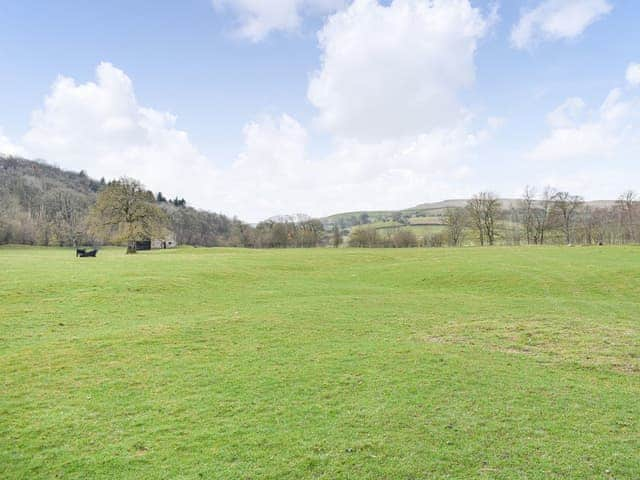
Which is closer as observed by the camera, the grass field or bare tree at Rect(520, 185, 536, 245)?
the grass field

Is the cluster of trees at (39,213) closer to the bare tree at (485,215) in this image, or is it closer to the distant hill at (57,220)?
the distant hill at (57,220)

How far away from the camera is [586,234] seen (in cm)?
9444

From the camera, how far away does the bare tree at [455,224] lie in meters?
104

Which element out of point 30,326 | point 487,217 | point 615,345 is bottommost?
point 615,345

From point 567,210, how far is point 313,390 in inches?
4258

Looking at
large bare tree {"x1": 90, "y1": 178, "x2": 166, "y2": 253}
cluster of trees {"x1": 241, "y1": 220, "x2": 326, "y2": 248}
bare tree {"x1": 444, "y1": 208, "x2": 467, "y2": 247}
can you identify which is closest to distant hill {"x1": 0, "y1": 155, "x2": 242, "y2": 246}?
cluster of trees {"x1": 241, "y1": 220, "x2": 326, "y2": 248}

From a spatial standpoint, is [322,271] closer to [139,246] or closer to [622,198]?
[139,246]

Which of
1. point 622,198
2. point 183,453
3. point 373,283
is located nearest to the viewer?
point 183,453

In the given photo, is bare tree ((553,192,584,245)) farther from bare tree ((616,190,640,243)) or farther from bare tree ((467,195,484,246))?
bare tree ((467,195,484,246))

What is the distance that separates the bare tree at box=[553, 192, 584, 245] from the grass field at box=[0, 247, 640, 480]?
3510 inches

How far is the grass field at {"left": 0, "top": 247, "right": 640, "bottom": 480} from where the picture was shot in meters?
5.81

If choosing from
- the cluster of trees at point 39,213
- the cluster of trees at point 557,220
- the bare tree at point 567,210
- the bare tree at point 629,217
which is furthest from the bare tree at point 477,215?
the cluster of trees at point 39,213

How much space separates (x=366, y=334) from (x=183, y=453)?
868 cm

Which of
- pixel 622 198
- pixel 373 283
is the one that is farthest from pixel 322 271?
pixel 622 198
